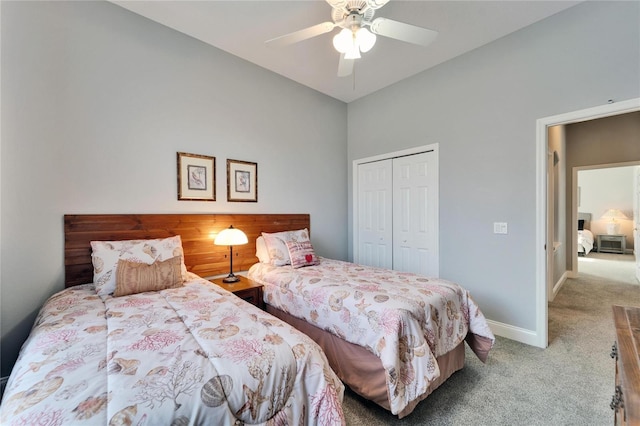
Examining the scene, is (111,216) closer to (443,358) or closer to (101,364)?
(101,364)

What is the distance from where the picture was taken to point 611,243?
7391 mm

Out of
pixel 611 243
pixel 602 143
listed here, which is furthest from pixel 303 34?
pixel 611 243

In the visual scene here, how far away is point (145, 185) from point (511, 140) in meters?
3.58

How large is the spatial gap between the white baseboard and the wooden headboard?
2.46 m

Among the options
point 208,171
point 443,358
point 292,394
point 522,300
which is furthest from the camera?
point 208,171

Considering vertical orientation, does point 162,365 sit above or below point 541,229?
below

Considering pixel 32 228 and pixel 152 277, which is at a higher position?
pixel 32 228

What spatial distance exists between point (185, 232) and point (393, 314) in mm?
2093

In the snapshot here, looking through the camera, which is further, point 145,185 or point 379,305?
point 145,185

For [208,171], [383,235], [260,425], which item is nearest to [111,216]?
[208,171]

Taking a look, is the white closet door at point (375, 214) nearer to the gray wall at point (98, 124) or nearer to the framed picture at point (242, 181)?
the gray wall at point (98, 124)

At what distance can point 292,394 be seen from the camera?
1116 millimetres

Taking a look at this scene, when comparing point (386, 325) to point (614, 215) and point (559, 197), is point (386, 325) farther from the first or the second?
point (614, 215)

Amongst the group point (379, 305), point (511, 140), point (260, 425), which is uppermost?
point (511, 140)
